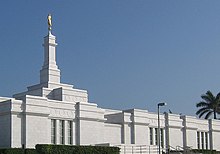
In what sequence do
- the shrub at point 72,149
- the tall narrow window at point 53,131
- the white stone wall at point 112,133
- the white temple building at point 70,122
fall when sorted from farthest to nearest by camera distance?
the white stone wall at point 112,133, the tall narrow window at point 53,131, the white temple building at point 70,122, the shrub at point 72,149

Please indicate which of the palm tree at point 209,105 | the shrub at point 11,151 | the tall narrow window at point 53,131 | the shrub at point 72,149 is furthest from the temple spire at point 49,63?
the palm tree at point 209,105

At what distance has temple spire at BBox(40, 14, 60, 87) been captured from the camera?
60969 mm

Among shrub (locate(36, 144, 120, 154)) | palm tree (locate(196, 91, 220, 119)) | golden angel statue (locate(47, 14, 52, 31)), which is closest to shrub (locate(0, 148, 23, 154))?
shrub (locate(36, 144, 120, 154))

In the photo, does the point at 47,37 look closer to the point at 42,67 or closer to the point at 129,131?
the point at 42,67

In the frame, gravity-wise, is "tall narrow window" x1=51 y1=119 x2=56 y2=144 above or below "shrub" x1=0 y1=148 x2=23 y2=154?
above

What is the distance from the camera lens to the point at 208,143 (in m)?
76.1

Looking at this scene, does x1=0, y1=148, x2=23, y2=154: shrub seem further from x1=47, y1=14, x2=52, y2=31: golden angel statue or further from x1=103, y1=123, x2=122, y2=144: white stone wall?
x1=47, y1=14, x2=52, y2=31: golden angel statue

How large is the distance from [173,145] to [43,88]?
72.1 ft

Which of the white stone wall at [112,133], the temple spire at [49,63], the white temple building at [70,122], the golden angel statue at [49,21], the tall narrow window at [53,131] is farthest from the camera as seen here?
the golden angel statue at [49,21]

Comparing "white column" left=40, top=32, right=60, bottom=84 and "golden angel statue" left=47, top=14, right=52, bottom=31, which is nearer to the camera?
"white column" left=40, top=32, right=60, bottom=84

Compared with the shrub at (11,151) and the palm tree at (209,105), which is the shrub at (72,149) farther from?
the palm tree at (209,105)

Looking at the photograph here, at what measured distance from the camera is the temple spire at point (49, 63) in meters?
61.0

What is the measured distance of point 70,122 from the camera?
179 feet

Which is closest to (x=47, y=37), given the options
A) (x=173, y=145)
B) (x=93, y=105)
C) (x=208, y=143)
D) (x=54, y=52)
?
(x=54, y=52)
